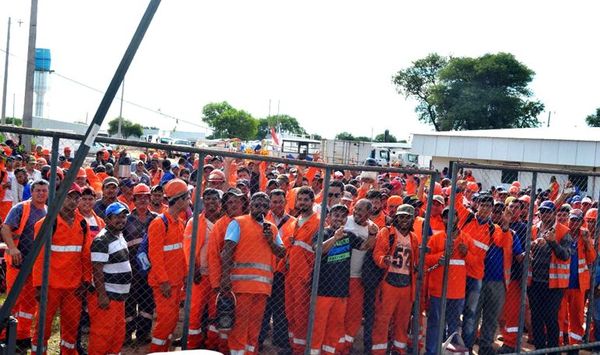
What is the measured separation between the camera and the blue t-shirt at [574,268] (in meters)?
7.39

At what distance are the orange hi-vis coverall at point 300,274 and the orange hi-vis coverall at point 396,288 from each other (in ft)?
2.31

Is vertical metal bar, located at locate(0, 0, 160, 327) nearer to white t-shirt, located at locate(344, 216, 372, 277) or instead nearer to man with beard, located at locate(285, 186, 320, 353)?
man with beard, located at locate(285, 186, 320, 353)

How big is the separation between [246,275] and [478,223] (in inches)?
113

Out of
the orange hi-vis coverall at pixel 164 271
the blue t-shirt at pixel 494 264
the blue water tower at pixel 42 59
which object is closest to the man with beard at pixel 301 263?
the orange hi-vis coverall at pixel 164 271

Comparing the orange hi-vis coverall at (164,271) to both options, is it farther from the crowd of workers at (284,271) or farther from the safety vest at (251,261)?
the safety vest at (251,261)

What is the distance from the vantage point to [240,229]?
5703mm

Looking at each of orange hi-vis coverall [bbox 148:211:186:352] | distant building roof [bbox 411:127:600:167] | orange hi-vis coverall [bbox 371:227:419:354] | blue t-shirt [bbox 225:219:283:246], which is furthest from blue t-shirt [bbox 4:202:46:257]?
distant building roof [bbox 411:127:600:167]

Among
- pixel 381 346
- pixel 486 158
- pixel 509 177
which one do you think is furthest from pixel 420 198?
pixel 486 158

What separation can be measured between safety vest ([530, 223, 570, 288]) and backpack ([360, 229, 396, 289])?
2.26m

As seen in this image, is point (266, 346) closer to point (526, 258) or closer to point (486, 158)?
point (526, 258)

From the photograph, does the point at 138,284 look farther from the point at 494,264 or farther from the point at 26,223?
the point at 494,264

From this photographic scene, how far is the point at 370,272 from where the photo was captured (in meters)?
6.34

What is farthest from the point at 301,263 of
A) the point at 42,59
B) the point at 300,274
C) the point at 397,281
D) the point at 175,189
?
the point at 42,59

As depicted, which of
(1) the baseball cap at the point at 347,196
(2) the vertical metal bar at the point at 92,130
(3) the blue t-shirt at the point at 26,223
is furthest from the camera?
(1) the baseball cap at the point at 347,196
